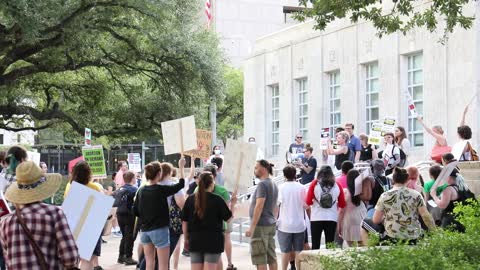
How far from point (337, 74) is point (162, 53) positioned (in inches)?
293

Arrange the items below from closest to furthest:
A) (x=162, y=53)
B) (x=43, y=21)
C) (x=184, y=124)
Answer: (x=184, y=124) < (x=43, y=21) < (x=162, y=53)

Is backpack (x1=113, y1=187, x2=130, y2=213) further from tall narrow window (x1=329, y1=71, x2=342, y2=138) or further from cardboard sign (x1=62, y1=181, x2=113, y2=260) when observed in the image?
tall narrow window (x1=329, y1=71, x2=342, y2=138)

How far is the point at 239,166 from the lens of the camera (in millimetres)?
13031

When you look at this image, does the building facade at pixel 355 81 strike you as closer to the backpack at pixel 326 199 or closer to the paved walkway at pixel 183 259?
the paved walkway at pixel 183 259

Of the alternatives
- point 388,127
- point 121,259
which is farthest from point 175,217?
point 388,127

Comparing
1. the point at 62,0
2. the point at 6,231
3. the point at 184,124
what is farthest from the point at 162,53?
the point at 6,231

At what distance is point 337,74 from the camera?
32469 millimetres

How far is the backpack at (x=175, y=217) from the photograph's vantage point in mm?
13917

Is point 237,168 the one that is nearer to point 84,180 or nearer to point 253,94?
point 84,180

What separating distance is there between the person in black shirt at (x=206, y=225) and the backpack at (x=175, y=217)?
2281 millimetres

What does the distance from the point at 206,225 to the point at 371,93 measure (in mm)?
19659

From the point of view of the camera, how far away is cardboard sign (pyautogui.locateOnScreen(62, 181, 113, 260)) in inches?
334

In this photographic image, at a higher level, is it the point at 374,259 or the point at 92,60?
the point at 92,60

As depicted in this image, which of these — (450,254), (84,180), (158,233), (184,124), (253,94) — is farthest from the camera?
(253,94)
